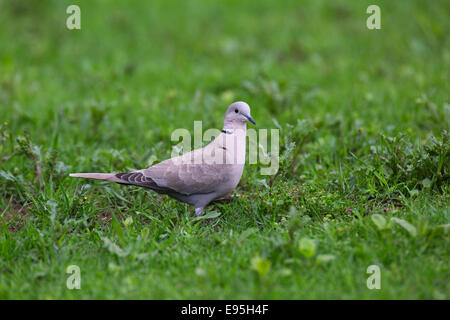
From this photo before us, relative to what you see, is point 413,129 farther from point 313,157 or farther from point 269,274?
point 269,274

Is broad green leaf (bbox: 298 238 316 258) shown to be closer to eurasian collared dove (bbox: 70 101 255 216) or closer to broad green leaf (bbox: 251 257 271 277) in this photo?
broad green leaf (bbox: 251 257 271 277)

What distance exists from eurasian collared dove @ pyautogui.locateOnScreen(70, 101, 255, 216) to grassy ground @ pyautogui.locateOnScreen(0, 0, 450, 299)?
24 cm

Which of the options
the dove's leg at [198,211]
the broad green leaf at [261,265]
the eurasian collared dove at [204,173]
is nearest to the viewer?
the broad green leaf at [261,265]

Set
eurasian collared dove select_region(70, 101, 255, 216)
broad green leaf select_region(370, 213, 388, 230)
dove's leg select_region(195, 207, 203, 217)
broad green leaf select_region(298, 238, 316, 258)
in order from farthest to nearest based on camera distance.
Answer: dove's leg select_region(195, 207, 203, 217)
eurasian collared dove select_region(70, 101, 255, 216)
broad green leaf select_region(370, 213, 388, 230)
broad green leaf select_region(298, 238, 316, 258)

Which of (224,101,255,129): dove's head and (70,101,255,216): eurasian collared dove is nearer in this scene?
(70,101,255,216): eurasian collared dove

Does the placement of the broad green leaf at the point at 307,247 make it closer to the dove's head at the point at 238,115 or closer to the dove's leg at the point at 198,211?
the dove's leg at the point at 198,211

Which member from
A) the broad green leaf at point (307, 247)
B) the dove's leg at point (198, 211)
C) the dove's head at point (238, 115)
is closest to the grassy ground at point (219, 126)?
the broad green leaf at point (307, 247)

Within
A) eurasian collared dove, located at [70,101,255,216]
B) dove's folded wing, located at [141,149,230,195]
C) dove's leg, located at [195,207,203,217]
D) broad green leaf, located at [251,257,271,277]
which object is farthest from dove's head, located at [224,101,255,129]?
broad green leaf, located at [251,257,271,277]

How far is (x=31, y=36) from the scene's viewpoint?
8.75 metres

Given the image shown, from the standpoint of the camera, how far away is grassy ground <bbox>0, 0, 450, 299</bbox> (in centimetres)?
330

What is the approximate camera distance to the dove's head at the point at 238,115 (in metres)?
4.23

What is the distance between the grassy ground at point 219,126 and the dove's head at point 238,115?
0.47 metres

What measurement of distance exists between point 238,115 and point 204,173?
0.59 metres
